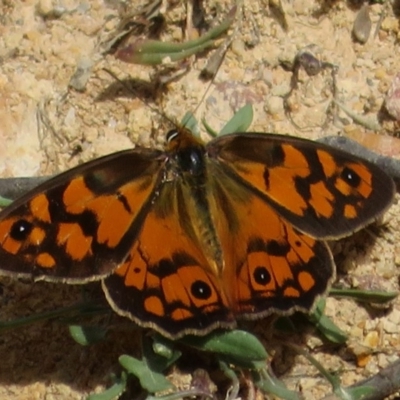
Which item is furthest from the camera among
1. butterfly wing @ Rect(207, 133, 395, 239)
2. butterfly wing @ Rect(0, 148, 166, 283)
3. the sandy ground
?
the sandy ground

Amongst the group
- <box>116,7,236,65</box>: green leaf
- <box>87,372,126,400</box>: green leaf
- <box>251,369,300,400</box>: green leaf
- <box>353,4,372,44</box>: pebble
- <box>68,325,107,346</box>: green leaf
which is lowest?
<box>87,372,126,400</box>: green leaf

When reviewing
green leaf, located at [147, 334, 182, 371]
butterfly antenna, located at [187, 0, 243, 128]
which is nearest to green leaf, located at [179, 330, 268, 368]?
green leaf, located at [147, 334, 182, 371]

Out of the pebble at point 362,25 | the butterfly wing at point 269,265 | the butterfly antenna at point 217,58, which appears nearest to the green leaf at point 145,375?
the butterfly wing at point 269,265

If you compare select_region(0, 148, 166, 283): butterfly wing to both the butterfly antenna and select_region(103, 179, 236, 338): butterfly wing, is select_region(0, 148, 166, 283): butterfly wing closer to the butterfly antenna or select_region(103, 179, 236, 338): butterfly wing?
select_region(103, 179, 236, 338): butterfly wing

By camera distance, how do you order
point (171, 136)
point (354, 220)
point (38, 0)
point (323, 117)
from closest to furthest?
point (354, 220), point (171, 136), point (323, 117), point (38, 0)

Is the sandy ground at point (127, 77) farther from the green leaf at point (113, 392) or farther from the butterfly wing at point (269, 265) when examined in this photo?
the butterfly wing at point (269, 265)

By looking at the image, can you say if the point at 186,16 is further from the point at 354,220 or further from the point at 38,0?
the point at 354,220

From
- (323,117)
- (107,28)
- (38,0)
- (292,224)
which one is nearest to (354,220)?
(292,224)
